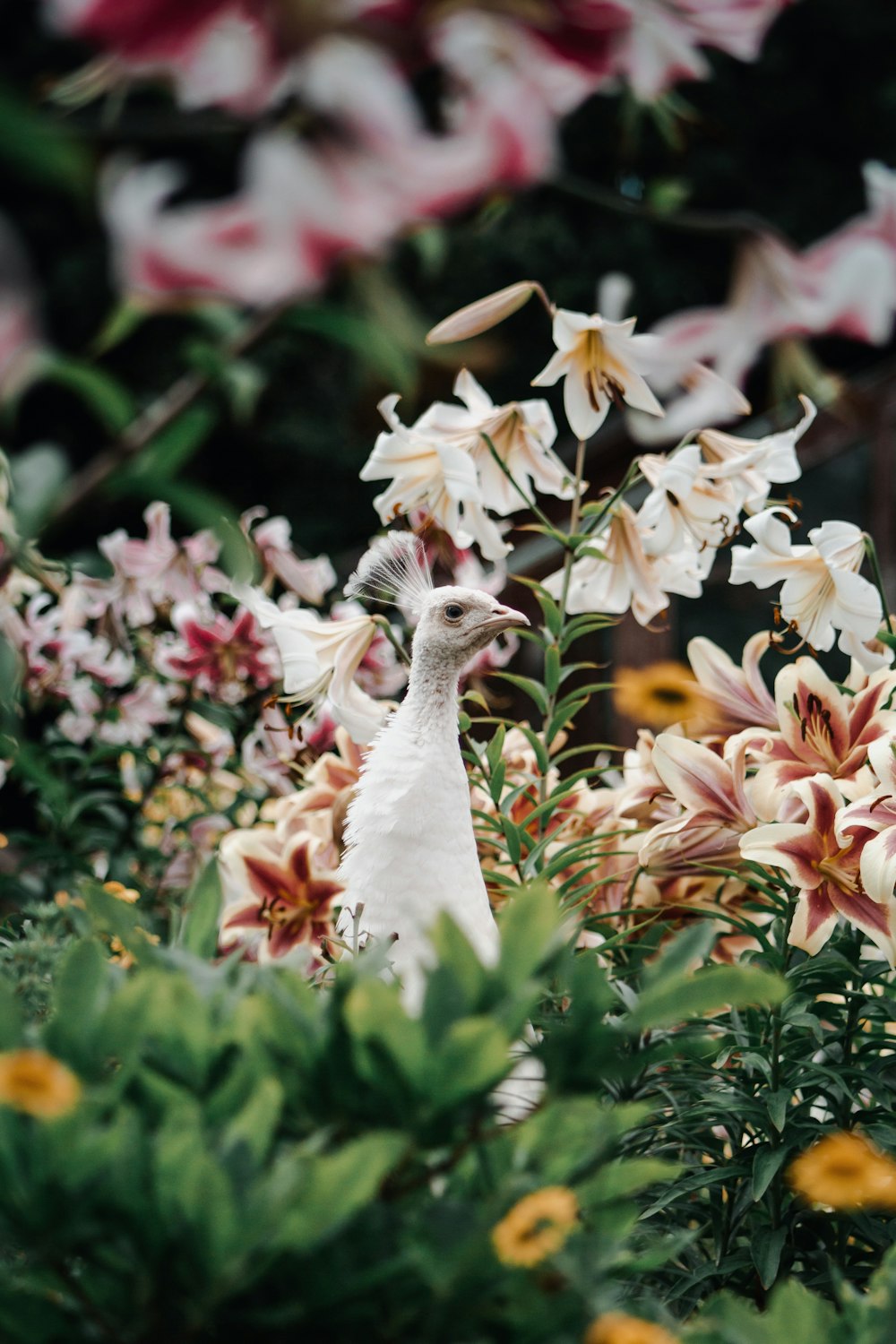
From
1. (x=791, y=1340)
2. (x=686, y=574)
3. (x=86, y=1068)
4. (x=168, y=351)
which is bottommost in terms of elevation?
(x=168, y=351)

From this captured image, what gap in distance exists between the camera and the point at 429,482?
1.29 m

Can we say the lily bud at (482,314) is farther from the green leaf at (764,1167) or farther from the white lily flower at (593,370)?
the green leaf at (764,1167)

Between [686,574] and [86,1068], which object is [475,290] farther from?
[86,1068]

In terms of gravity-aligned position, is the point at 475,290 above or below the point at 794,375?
below

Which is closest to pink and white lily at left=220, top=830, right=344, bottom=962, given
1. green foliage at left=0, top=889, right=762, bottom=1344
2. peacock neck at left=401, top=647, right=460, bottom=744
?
peacock neck at left=401, top=647, right=460, bottom=744

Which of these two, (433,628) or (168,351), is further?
(168,351)

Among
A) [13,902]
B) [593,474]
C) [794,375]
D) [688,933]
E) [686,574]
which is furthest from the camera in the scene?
[593,474]

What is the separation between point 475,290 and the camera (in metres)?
6.72

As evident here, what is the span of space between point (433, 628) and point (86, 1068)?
21.7 inches

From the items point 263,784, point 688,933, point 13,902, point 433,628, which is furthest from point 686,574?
point 13,902

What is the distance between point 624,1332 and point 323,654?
747mm

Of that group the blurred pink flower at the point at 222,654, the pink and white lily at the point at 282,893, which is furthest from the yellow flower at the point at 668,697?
the blurred pink flower at the point at 222,654

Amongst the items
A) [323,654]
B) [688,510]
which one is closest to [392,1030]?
[323,654]

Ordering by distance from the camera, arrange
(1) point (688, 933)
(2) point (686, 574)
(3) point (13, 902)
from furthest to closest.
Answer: (3) point (13, 902) → (2) point (686, 574) → (1) point (688, 933)
